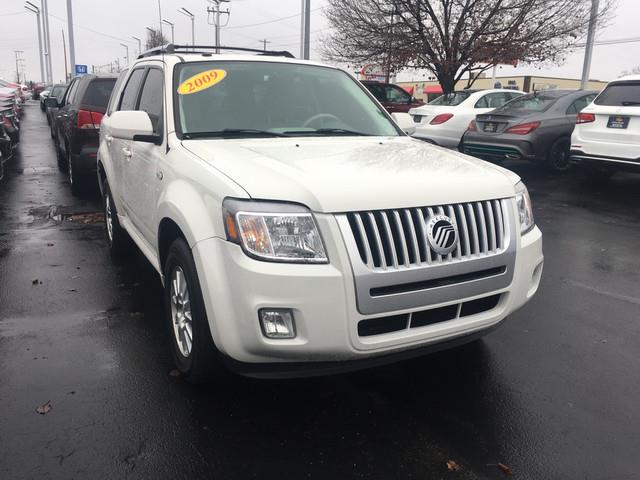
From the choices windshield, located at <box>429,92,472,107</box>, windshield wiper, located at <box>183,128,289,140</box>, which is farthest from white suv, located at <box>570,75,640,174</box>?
windshield wiper, located at <box>183,128,289,140</box>

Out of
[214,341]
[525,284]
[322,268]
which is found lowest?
[214,341]

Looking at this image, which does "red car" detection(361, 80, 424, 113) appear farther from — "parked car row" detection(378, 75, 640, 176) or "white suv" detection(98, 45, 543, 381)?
"white suv" detection(98, 45, 543, 381)

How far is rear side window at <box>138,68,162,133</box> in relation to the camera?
386 cm

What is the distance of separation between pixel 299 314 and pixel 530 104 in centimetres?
989

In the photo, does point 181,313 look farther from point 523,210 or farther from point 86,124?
point 86,124

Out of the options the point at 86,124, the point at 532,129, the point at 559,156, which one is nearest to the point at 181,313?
the point at 86,124

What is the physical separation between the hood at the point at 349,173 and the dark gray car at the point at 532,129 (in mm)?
7321

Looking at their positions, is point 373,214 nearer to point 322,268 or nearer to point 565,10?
point 322,268

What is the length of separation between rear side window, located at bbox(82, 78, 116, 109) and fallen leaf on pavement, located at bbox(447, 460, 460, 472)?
7.75m

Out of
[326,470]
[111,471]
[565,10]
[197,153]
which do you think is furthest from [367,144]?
[565,10]

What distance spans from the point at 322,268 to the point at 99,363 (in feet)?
5.82

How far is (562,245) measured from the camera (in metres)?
6.42

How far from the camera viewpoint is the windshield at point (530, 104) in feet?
35.2

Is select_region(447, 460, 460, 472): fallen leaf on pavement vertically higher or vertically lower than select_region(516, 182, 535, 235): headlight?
lower
